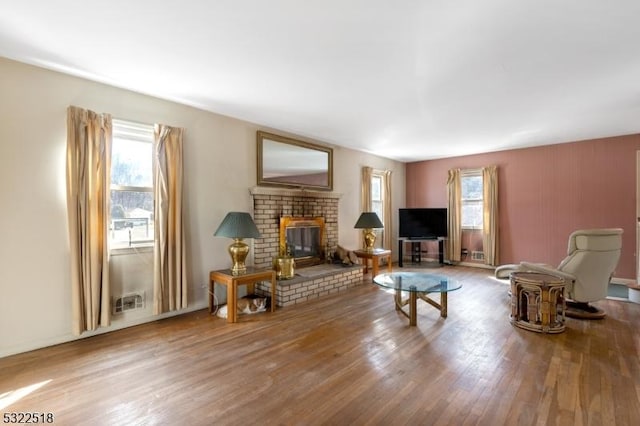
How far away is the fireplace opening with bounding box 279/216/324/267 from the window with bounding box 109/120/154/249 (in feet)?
6.07

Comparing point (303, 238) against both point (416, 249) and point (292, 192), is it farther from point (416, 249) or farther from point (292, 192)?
point (416, 249)

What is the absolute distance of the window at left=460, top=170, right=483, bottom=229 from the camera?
21.8ft

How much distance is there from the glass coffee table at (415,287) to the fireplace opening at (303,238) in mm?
1633

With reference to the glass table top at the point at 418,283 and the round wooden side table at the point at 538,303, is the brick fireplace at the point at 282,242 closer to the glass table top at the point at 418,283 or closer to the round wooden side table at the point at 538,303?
the glass table top at the point at 418,283

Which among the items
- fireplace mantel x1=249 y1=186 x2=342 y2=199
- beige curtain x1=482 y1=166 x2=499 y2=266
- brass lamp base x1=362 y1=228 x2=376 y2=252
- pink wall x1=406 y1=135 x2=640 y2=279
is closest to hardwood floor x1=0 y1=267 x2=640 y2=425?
fireplace mantel x1=249 y1=186 x2=342 y2=199

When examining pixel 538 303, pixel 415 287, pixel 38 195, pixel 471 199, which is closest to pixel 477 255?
pixel 471 199

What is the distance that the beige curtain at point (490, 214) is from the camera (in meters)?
6.29

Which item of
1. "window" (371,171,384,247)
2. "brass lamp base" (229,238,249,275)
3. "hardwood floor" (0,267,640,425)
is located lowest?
"hardwood floor" (0,267,640,425)

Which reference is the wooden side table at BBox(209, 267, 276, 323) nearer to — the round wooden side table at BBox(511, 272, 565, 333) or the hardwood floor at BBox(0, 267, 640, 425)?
the hardwood floor at BBox(0, 267, 640, 425)

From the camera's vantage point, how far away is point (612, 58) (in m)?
2.58

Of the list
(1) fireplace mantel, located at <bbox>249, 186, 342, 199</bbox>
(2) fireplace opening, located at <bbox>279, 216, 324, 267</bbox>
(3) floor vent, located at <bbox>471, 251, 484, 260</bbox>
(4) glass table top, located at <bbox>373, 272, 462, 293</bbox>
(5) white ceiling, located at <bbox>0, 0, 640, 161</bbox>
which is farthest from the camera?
(3) floor vent, located at <bbox>471, 251, 484, 260</bbox>

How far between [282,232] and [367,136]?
2.14 metres

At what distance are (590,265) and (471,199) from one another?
3.41 m

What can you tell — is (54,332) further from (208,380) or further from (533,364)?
(533,364)
